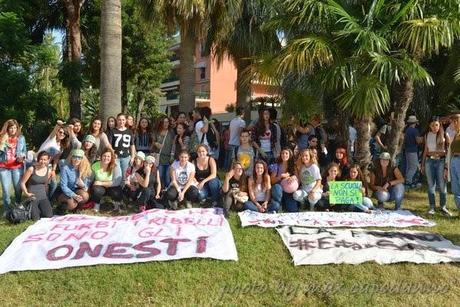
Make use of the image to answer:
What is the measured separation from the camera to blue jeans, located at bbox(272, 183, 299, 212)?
787cm

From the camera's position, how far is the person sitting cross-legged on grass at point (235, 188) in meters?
7.78

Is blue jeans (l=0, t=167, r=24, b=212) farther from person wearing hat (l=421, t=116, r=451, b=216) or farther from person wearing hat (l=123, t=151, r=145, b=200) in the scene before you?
person wearing hat (l=421, t=116, r=451, b=216)

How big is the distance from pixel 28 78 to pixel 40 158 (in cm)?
887

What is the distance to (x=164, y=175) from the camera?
8836mm

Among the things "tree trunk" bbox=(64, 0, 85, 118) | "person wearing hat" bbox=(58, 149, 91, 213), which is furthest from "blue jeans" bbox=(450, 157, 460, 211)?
"tree trunk" bbox=(64, 0, 85, 118)

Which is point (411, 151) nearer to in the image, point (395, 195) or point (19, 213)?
point (395, 195)

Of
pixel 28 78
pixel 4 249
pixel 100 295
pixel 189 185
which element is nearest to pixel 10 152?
pixel 4 249

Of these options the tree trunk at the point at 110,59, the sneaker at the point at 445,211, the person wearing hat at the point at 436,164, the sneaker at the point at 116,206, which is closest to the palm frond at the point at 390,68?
the person wearing hat at the point at 436,164

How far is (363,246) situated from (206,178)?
10.2ft

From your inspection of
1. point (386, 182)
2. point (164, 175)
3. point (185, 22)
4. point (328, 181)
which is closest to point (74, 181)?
point (164, 175)

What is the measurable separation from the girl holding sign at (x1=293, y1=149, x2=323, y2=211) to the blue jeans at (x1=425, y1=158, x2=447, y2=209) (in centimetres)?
185

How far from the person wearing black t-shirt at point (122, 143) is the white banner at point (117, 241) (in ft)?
5.13

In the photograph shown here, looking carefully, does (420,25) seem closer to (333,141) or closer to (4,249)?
(333,141)

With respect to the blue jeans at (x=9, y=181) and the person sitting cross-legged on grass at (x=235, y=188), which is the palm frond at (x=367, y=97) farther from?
the blue jeans at (x=9, y=181)
